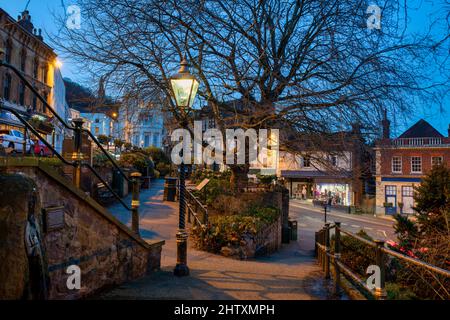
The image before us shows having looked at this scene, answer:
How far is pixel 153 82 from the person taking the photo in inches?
442

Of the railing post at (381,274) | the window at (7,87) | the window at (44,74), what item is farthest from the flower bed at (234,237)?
the window at (44,74)

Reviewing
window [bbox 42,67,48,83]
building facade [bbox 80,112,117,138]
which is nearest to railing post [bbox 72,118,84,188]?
building facade [bbox 80,112,117,138]

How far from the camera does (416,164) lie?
36.3 meters

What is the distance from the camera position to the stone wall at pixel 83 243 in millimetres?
3682

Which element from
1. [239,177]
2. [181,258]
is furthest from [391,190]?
[181,258]

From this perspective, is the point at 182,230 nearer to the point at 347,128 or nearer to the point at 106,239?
the point at 106,239

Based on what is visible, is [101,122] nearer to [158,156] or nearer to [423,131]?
[158,156]

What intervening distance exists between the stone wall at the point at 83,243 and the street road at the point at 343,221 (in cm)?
1814

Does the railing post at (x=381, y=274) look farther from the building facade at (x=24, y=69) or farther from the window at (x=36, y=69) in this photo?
the window at (x=36, y=69)

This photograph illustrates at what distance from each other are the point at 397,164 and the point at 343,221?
12.5 metres

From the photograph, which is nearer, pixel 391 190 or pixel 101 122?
pixel 101 122
